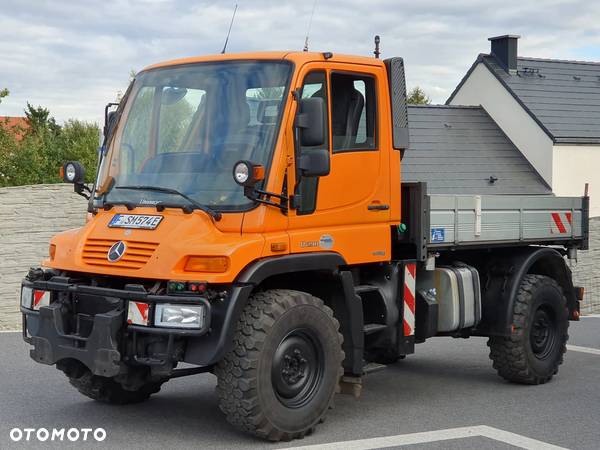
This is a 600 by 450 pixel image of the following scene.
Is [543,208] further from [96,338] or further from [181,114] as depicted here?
[96,338]

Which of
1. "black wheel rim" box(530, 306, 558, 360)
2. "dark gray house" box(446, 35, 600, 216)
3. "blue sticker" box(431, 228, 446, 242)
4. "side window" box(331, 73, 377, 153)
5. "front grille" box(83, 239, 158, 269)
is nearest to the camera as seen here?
"front grille" box(83, 239, 158, 269)

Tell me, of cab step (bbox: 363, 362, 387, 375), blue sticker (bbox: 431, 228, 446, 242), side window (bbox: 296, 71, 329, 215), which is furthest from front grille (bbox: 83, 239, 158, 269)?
blue sticker (bbox: 431, 228, 446, 242)

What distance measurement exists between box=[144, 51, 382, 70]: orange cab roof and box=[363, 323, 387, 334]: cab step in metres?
2.08

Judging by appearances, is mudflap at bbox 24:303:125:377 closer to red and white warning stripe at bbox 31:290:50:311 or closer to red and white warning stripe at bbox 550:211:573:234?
red and white warning stripe at bbox 31:290:50:311

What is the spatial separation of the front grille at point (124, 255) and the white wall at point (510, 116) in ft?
98.7

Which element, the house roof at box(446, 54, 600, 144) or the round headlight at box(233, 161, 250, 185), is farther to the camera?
the house roof at box(446, 54, 600, 144)

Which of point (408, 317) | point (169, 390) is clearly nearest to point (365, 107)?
point (408, 317)

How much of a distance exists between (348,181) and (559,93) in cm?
3157

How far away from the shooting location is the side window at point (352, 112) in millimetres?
7508

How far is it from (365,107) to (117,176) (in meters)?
2.00

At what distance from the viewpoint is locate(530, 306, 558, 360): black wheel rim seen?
9617 millimetres

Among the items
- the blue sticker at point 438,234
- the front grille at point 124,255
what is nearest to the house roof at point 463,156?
the blue sticker at point 438,234

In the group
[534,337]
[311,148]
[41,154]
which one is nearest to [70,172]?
[311,148]

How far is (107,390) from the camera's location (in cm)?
794
